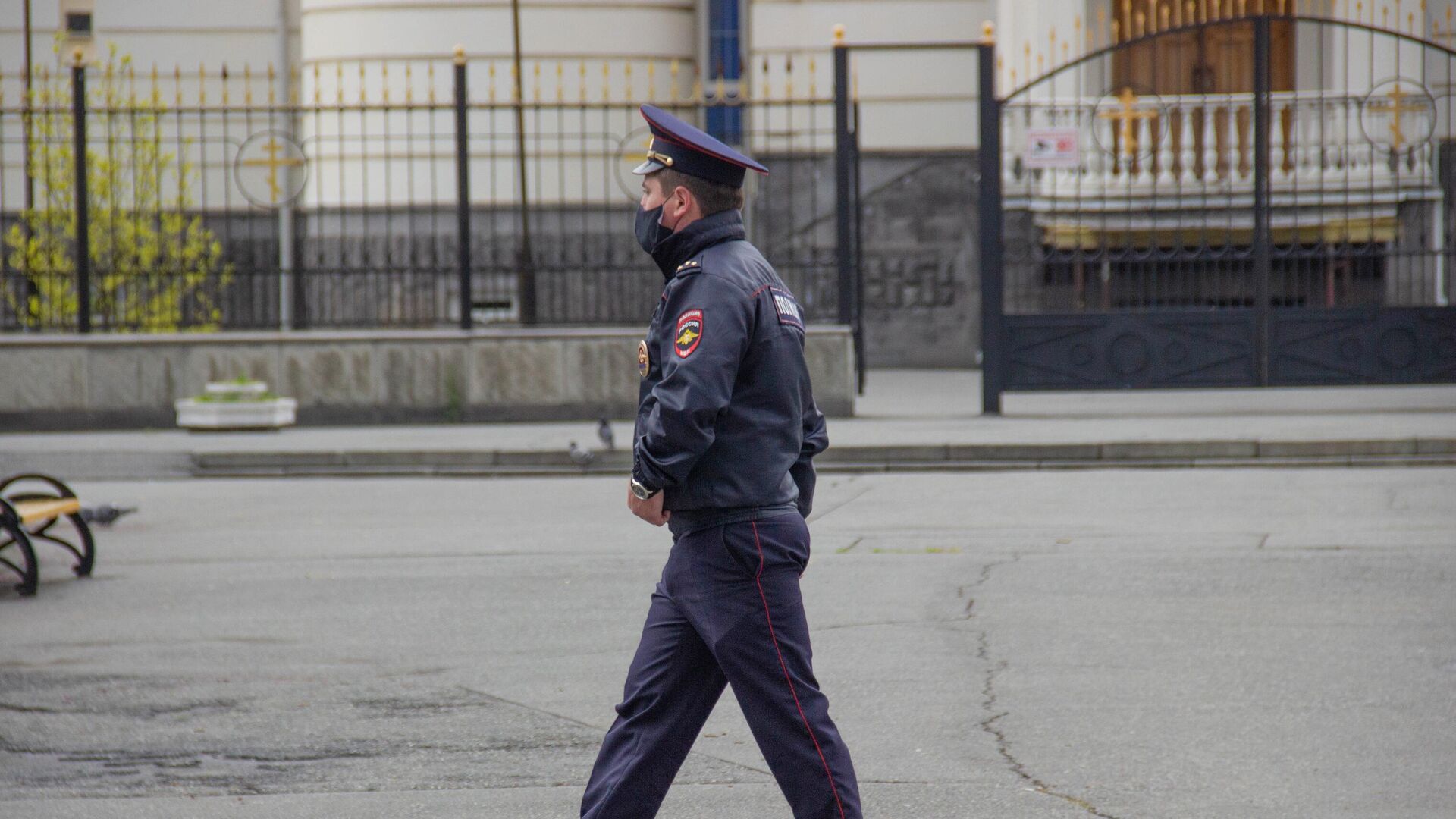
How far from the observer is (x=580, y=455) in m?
12.9

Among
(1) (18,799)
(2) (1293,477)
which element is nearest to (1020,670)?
→ (1) (18,799)

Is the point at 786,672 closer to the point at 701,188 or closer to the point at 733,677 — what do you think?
the point at 733,677

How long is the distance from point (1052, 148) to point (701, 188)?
1137 cm

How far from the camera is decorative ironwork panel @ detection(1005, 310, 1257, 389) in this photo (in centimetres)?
1532

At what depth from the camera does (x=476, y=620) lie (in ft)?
24.9

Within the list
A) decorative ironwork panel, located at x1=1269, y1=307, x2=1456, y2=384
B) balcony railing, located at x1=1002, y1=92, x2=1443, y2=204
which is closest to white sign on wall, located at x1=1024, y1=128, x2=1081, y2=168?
balcony railing, located at x1=1002, y1=92, x2=1443, y2=204

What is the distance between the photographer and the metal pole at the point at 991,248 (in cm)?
1506

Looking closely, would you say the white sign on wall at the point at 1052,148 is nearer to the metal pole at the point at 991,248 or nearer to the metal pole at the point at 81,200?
the metal pole at the point at 991,248

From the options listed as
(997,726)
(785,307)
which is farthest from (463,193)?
(785,307)

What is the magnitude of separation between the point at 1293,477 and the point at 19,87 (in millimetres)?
17932

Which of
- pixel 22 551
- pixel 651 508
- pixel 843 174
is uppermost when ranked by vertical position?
pixel 843 174


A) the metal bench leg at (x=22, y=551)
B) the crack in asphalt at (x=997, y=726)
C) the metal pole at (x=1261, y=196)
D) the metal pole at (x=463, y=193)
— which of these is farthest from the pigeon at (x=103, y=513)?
the metal pole at (x=1261, y=196)

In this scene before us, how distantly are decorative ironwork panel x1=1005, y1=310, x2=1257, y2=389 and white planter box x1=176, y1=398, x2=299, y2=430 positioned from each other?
6563 millimetres

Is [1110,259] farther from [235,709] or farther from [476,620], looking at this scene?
[235,709]
